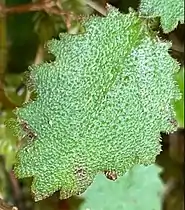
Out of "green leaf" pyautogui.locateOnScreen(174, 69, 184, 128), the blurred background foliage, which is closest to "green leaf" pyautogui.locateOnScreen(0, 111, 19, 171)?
the blurred background foliage

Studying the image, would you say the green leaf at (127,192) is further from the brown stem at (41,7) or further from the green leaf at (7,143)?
the brown stem at (41,7)

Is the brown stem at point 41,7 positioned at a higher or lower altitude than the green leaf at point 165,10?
higher

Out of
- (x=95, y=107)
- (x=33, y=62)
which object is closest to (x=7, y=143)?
(x=33, y=62)

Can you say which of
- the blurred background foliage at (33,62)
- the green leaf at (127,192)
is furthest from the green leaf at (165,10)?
the green leaf at (127,192)

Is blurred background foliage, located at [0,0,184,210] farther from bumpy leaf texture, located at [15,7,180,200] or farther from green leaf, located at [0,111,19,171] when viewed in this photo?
bumpy leaf texture, located at [15,7,180,200]

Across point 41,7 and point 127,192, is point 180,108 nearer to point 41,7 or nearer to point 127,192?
point 127,192
